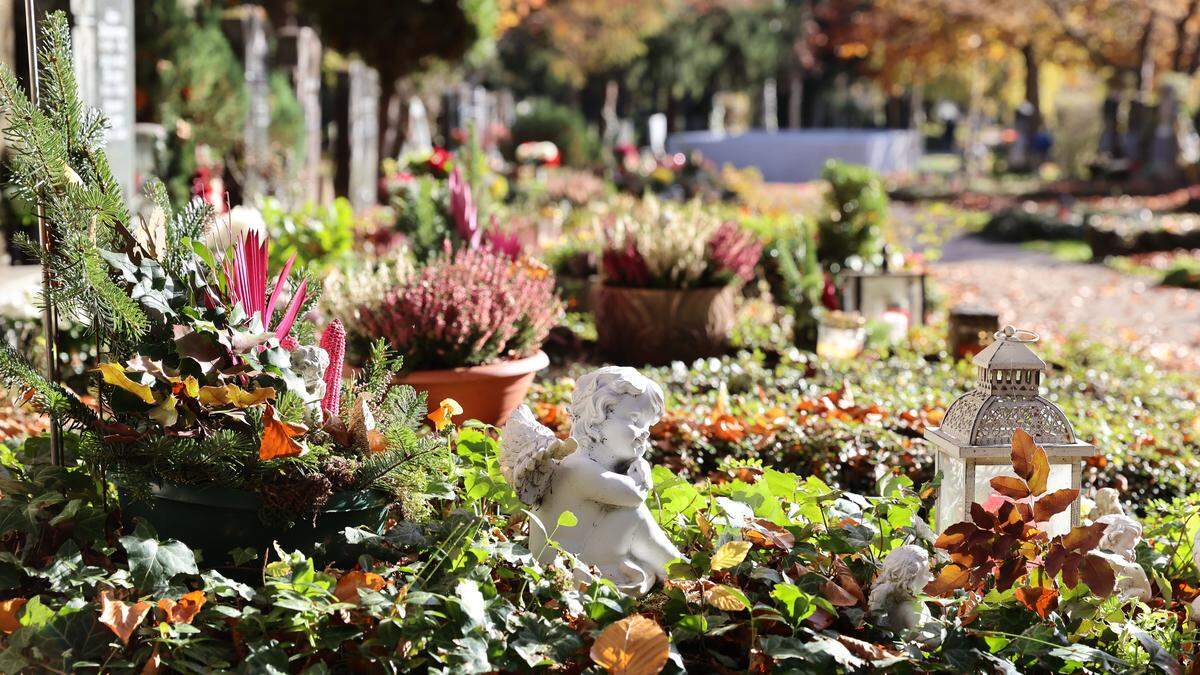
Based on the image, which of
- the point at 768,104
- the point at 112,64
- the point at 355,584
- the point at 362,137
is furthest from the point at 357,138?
the point at 768,104

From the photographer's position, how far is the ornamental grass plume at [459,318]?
14.3 ft

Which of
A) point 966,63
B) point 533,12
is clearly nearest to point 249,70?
point 533,12

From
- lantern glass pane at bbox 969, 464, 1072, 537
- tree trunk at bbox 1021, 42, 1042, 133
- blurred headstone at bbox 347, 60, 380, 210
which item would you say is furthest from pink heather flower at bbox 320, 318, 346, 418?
tree trunk at bbox 1021, 42, 1042, 133

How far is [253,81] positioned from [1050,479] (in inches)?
→ 426

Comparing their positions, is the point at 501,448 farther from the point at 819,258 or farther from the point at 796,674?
the point at 819,258

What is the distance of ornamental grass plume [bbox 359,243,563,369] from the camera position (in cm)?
436

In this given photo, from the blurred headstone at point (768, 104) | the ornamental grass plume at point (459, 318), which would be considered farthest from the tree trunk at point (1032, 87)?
the ornamental grass plume at point (459, 318)

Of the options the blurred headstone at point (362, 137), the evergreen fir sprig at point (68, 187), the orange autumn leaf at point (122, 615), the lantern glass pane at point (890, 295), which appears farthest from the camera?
the blurred headstone at point (362, 137)

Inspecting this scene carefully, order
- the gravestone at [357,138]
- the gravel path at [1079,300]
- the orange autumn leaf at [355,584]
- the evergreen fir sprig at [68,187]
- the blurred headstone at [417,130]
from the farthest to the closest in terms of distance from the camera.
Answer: the blurred headstone at [417,130] → the gravestone at [357,138] → the gravel path at [1079,300] → the evergreen fir sprig at [68,187] → the orange autumn leaf at [355,584]

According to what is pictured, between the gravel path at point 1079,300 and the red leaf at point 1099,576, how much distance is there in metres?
5.15

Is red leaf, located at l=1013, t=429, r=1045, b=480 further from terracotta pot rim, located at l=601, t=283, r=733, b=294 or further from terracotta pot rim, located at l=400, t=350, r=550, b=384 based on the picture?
terracotta pot rim, located at l=601, t=283, r=733, b=294

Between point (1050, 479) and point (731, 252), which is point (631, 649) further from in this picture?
point (731, 252)

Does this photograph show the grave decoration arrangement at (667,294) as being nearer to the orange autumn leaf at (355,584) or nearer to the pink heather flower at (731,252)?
the pink heather flower at (731,252)

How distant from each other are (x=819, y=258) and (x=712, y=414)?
440 centimetres
